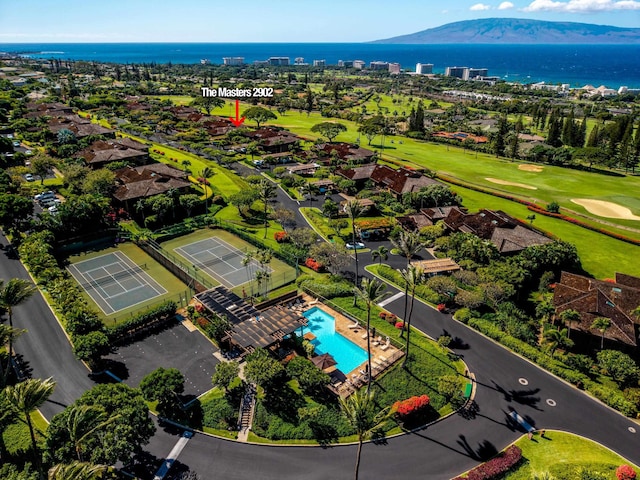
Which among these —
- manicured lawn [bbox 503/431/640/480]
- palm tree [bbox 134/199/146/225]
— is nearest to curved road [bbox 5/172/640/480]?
manicured lawn [bbox 503/431/640/480]

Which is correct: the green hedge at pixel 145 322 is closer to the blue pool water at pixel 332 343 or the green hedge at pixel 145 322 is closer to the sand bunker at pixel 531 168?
the blue pool water at pixel 332 343

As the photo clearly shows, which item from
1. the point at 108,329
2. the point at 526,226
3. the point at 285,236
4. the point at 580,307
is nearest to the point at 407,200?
the point at 526,226

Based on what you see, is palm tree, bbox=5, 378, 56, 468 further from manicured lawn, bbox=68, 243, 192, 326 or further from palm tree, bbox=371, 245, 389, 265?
Answer: palm tree, bbox=371, 245, 389, 265

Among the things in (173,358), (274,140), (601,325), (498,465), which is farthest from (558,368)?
(274,140)

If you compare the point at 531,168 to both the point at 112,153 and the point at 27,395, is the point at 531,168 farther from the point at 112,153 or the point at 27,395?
the point at 27,395

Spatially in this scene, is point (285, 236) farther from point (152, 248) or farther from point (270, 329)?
point (270, 329)

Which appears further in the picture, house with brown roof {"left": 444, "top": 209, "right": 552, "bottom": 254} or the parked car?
the parked car

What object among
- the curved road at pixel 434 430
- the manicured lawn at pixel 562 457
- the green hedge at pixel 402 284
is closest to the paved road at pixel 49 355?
the curved road at pixel 434 430

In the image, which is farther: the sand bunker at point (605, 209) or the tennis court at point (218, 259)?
the sand bunker at point (605, 209)
